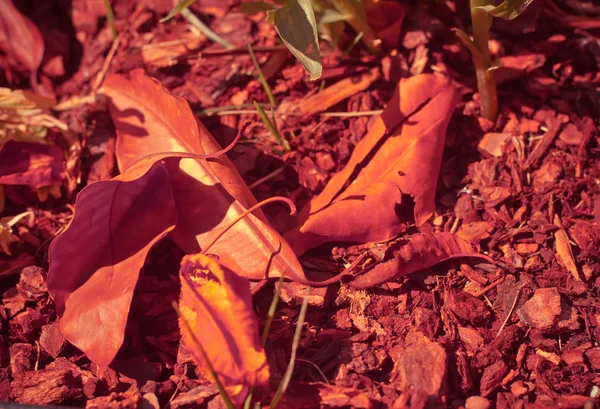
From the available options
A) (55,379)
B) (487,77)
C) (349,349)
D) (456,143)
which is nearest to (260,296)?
(349,349)

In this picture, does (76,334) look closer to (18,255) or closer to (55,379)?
(55,379)

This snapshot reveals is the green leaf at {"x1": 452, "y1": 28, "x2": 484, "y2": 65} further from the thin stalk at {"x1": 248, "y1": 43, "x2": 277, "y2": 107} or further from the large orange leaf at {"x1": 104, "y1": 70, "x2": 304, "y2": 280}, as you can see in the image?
the large orange leaf at {"x1": 104, "y1": 70, "x2": 304, "y2": 280}

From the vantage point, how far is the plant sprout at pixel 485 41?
5.16 ft

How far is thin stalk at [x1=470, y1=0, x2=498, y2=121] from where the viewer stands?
1645mm

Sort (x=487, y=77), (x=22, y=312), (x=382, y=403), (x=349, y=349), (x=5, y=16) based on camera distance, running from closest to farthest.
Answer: (x=382, y=403), (x=349, y=349), (x=22, y=312), (x=487, y=77), (x=5, y=16)

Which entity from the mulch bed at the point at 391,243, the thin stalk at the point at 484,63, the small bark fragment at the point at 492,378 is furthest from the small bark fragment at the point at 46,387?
the thin stalk at the point at 484,63

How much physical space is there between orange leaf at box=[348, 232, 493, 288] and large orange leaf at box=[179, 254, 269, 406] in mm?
344

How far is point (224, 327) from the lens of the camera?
52.4 inches

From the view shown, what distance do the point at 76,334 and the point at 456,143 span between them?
1.21m

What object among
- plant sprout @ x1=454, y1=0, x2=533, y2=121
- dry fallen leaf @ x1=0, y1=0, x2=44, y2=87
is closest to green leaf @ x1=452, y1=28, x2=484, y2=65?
plant sprout @ x1=454, y1=0, x2=533, y2=121

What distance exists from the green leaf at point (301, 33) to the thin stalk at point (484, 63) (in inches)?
17.5

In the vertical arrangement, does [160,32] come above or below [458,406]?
above

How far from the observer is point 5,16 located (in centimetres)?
218

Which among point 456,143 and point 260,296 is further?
point 456,143
